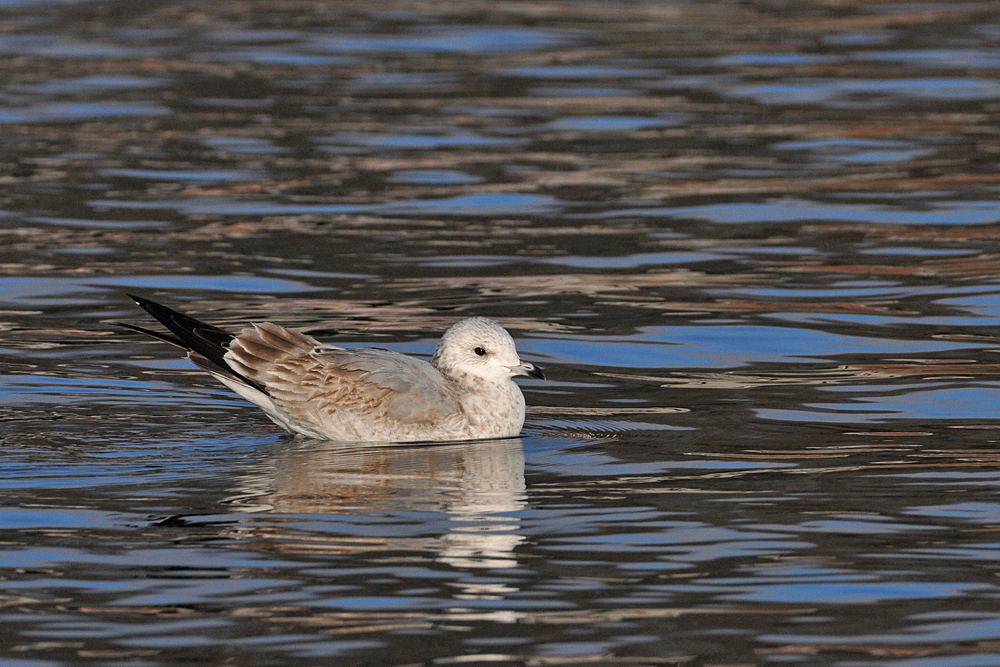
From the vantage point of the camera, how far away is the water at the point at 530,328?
7125 millimetres

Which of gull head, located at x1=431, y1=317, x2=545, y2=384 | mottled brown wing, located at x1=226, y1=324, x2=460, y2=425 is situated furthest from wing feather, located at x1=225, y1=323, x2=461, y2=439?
gull head, located at x1=431, y1=317, x2=545, y2=384

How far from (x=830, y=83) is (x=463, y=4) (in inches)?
358

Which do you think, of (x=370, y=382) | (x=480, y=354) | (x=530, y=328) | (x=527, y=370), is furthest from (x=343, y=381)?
(x=530, y=328)

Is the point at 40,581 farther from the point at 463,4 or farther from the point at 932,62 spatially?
the point at 463,4

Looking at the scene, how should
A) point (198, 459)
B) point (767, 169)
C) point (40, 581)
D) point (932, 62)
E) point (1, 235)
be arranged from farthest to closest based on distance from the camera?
point (932, 62)
point (767, 169)
point (1, 235)
point (198, 459)
point (40, 581)

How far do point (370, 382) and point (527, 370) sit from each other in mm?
849

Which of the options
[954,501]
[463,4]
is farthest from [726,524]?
[463,4]

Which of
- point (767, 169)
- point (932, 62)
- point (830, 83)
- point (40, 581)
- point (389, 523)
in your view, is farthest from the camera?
point (932, 62)

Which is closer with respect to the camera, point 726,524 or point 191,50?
point 726,524

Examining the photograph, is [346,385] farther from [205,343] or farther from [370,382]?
[205,343]

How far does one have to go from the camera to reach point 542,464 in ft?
31.7

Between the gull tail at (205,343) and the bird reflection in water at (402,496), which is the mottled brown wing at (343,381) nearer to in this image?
the gull tail at (205,343)

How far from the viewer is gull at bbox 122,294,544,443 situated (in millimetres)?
10156

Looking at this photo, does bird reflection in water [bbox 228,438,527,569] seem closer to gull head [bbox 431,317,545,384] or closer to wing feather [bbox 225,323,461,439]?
wing feather [bbox 225,323,461,439]
